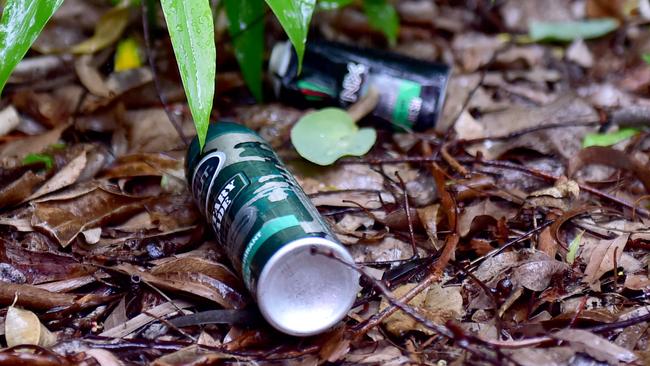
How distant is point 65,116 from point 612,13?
6.50ft

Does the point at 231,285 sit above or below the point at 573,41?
below

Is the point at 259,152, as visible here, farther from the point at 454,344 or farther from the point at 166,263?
the point at 454,344

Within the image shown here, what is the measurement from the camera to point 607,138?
2.08 m

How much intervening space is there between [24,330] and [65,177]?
0.51m

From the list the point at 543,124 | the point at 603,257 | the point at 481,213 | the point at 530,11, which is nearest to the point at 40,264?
the point at 481,213

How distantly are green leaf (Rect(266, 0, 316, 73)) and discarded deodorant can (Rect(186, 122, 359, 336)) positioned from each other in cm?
28

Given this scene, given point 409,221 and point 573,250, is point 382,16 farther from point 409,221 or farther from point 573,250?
point 573,250

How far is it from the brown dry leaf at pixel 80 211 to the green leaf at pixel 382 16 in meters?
1.03

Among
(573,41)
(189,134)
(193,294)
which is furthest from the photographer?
(573,41)

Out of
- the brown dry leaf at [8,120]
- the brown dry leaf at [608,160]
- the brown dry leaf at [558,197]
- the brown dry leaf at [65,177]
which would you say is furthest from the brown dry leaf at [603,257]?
the brown dry leaf at [8,120]

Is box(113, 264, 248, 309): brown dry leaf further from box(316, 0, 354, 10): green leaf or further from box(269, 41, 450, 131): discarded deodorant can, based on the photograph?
box(316, 0, 354, 10): green leaf

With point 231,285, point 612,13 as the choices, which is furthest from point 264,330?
point 612,13

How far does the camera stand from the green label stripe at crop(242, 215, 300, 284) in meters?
1.40

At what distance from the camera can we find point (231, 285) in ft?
5.26
